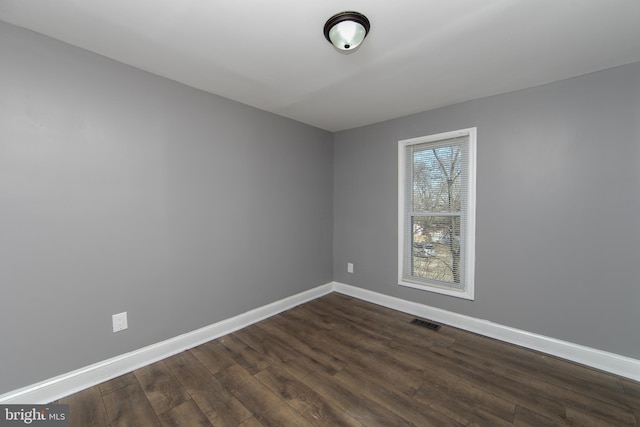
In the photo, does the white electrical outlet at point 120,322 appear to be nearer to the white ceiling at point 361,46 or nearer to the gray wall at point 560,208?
the white ceiling at point 361,46

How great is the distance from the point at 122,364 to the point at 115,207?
119 centimetres

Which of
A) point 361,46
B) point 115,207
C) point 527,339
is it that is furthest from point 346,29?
point 527,339

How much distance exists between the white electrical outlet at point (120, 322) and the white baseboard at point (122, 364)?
214 mm

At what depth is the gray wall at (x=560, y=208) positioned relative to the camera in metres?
1.93

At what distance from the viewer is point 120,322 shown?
1.95m

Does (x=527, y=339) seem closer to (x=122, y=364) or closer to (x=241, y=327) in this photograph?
(x=241, y=327)

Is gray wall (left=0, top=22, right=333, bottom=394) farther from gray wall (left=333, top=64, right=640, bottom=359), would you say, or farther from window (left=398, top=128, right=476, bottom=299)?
gray wall (left=333, top=64, right=640, bottom=359)

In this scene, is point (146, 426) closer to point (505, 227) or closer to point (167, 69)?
point (167, 69)

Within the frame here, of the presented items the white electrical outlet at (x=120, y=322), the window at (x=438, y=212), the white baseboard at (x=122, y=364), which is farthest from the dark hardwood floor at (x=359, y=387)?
the window at (x=438, y=212)

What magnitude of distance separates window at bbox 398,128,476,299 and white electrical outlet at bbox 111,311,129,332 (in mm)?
2728

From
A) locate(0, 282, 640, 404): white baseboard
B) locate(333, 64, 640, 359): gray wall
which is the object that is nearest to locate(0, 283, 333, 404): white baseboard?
locate(0, 282, 640, 404): white baseboard

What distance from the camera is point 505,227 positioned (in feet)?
7.95

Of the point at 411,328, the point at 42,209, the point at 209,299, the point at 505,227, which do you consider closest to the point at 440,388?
the point at 411,328

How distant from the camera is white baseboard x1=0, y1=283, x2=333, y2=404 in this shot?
1614mm
